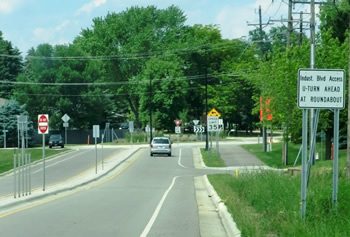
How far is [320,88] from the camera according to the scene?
35.9 ft

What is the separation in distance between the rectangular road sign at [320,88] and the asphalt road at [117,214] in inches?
141

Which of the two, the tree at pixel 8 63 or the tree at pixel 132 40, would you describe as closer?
the tree at pixel 132 40

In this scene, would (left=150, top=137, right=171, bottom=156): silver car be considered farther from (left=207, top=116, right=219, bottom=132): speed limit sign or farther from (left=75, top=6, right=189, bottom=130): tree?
(left=75, top=6, right=189, bottom=130): tree

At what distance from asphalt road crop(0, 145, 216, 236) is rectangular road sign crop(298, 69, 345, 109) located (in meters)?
3.59

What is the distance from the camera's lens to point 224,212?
14.5 m

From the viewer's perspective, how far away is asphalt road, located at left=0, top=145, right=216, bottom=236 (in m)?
12.4

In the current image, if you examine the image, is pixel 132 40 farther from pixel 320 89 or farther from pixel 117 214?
pixel 320 89

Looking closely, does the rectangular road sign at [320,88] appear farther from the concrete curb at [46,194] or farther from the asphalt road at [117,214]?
the concrete curb at [46,194]

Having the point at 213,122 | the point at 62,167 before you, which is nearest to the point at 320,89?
the point at 213,122

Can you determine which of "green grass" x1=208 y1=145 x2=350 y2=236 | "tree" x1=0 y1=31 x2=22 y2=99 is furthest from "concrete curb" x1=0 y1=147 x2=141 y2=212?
"tree" x1=0 y1=31 x2=22 y2=99

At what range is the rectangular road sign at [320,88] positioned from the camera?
1088 centimetres

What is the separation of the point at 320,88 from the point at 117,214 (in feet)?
22.4

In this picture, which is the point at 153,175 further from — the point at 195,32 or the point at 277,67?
the point at 195,32

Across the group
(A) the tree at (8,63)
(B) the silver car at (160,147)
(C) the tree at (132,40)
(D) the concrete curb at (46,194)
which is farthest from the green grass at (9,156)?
(A) the tree at (8,63)
